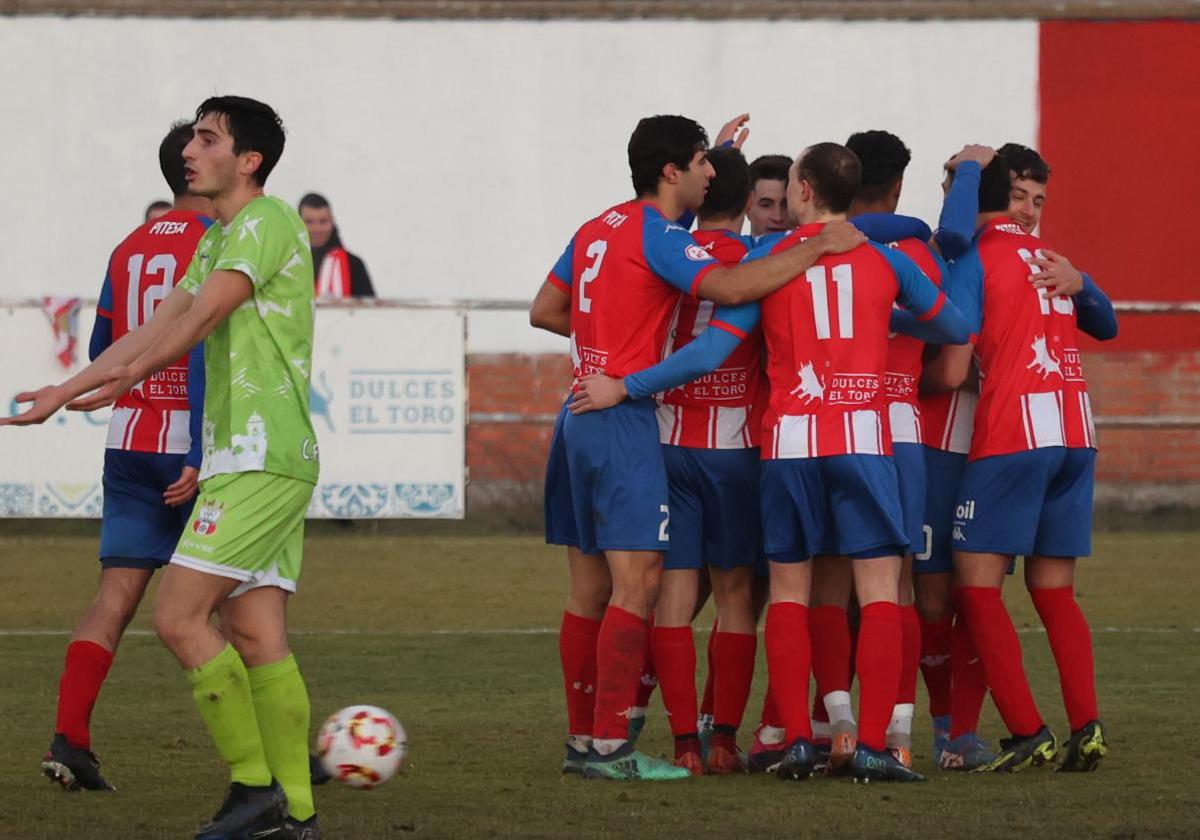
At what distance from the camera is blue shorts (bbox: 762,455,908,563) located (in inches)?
280

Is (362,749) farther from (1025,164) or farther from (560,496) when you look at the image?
(1025,164)

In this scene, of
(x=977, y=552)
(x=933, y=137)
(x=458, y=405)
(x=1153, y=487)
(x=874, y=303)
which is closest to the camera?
(x=874, y=303)

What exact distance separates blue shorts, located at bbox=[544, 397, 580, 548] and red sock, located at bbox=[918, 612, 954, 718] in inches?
52.4

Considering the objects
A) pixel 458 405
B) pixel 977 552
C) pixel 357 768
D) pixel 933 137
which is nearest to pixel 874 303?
pixel 977 552

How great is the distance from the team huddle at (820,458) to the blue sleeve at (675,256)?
0.4 inches

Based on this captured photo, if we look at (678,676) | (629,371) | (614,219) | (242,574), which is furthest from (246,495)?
(678,676)

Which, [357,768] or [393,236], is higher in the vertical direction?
[393,236]

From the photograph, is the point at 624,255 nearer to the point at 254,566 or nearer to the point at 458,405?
the point at 254,566

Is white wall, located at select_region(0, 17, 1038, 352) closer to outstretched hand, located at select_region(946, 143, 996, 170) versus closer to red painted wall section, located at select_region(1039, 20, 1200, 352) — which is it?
red painted wall section, located at select_region(1039, 20, 1200, 352)

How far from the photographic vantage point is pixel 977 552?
7.68m

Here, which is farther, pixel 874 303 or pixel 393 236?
pixel 393 236

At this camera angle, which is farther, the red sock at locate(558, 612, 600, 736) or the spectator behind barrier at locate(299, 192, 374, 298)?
the spectator behind barrier at locate(299, 192, 374, 298)

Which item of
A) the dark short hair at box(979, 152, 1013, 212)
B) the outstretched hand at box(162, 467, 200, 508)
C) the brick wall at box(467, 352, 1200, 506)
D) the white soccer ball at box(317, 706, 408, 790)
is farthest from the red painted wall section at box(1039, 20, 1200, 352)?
the white soccer ball at box(317, 706, 408, 790)

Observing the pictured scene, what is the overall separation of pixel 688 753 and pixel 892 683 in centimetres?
82
